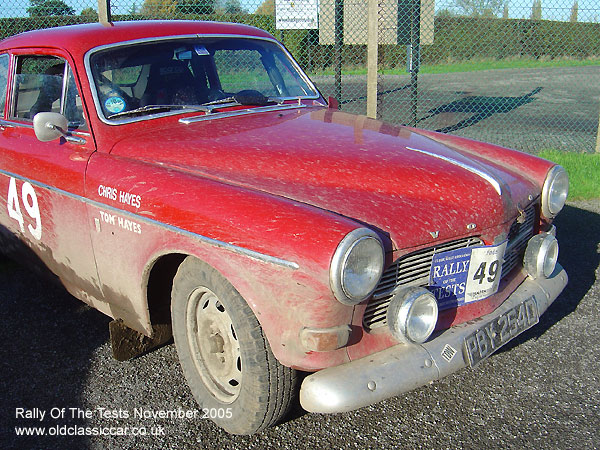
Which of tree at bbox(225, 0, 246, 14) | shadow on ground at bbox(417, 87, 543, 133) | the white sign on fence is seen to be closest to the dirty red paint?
the white sign on fence

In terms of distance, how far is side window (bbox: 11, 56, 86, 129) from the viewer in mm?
3254

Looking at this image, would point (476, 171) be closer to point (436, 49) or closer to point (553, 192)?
point (553, 192)

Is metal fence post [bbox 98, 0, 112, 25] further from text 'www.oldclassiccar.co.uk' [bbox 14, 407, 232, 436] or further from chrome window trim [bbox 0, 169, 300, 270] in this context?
text 'www.oldclassiccar.co.uk' [bbox 14, 407, 232, 436]

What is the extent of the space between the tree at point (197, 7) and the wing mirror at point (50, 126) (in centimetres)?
470

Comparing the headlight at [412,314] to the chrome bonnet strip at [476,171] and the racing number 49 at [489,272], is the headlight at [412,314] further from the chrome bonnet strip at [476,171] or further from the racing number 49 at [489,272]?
the chrome bonnet strip at [476,171]

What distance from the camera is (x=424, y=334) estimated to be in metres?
2.40

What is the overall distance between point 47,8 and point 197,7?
1.87 metres

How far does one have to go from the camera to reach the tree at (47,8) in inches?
300

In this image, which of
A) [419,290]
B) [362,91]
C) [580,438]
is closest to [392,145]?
[419,290]

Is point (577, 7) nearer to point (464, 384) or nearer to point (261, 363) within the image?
point (464, 384)

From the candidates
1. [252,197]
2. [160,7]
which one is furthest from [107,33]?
[160,7]

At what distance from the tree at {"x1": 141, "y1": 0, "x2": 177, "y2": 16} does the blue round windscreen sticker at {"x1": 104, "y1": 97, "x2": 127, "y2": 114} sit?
4.84m

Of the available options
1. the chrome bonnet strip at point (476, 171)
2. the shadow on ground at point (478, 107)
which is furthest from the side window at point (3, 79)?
the shadow on ground at point (478, 107)

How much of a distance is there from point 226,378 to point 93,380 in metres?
0.79
